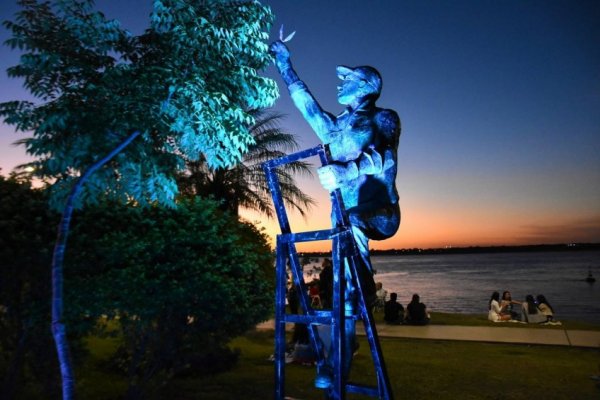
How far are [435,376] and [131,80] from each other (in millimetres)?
7514

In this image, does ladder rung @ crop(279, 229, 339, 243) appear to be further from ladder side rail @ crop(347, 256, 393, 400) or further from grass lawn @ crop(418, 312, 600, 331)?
grass lawn @ crop(418, 312, 600, 331)

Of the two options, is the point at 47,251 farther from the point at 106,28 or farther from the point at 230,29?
the point at 230,29

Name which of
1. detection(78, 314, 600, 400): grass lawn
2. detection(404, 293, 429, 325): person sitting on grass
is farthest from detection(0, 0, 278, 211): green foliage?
detection(404, 293, 429, 325): person sitting on grass

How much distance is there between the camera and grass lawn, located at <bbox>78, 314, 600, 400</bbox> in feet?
24.0

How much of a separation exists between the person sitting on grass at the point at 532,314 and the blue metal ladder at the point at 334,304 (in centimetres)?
1416

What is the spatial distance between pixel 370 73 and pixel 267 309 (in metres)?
4.73

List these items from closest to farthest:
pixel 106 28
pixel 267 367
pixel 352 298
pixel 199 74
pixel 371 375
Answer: pixel 352 298
pixel 106 28
pixel 199 74
pixel 371 375
pixel 267 367

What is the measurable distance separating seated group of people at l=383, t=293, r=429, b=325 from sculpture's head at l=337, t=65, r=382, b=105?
11155 millimetres

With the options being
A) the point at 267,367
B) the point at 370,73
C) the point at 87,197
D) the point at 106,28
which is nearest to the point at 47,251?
the point at 87,197

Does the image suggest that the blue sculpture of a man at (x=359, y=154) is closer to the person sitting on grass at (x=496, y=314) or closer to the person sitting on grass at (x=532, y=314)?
the person sitting on grass at (x=496, y=314)

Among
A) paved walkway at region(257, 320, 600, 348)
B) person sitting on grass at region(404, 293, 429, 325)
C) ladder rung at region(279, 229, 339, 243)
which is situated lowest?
paved walkway at region(257, 320, 600, 348)

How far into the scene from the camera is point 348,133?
4.11 metres

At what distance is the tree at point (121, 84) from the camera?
4.00 meters

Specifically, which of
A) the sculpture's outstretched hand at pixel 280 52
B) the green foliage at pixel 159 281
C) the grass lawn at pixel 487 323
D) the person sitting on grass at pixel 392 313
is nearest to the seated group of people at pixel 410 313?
the person sitting on grass at pixel 392 313
